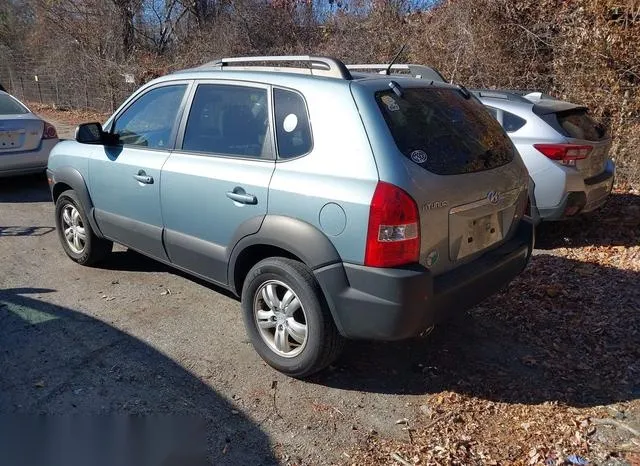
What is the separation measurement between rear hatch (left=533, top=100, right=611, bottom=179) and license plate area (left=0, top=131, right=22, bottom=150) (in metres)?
6.93

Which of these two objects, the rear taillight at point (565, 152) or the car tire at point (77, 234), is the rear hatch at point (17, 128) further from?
the rear taillight at point (565, 152)

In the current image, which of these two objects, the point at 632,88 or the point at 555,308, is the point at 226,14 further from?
the point at 555,308

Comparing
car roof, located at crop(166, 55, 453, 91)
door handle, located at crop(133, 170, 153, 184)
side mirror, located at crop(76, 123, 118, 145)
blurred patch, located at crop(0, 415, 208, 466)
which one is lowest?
blurred patch, located at crop(0, 415, 208, 466)

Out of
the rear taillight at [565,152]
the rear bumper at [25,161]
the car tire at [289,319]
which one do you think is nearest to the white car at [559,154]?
the rear taillight at [565,152]

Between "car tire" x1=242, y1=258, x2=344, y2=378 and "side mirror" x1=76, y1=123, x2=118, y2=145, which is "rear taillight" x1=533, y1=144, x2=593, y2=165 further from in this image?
"side mirror" x1=76, y1=123, x2=118, y2=145

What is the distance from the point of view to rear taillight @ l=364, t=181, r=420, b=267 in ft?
9.59

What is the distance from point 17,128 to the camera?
316 inches

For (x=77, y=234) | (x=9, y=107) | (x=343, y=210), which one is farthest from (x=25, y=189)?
(x=343, y=210)

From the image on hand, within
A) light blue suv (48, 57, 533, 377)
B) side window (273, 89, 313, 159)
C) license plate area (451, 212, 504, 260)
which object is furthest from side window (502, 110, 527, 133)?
side window (273, 89, 313, 159)

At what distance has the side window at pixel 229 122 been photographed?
11.9 ft

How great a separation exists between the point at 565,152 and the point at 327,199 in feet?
11.7

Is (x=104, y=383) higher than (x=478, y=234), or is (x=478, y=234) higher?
(x=478, y=234)

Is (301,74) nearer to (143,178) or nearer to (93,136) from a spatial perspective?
(143,178)

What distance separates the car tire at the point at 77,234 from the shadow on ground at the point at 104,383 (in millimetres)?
1050
